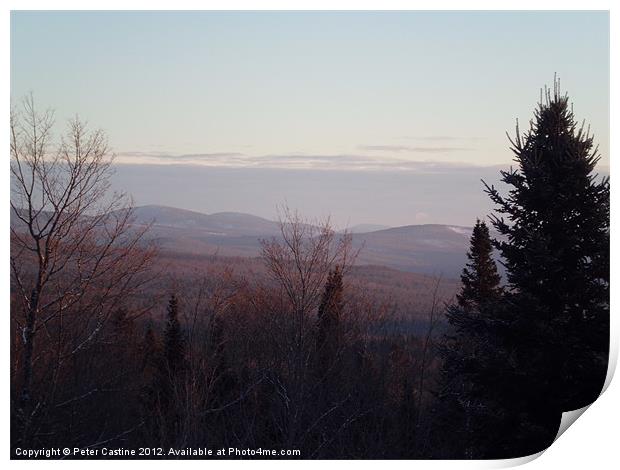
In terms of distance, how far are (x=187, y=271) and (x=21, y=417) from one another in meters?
2.92

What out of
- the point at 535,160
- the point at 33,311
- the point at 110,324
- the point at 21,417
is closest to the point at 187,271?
the point at 110,324

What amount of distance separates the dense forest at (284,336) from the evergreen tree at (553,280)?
0.7 inches

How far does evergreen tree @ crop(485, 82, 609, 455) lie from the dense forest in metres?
0.02

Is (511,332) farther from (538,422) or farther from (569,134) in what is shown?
(569,134)

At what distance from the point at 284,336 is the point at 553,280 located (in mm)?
3452

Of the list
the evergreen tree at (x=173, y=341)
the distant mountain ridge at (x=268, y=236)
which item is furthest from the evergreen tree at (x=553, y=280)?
the evergreen tree at (x=173, y=341)

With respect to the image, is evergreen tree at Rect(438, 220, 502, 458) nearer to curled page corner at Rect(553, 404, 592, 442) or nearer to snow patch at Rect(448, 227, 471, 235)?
snow patch at Rect(448, 227, 471, 235)

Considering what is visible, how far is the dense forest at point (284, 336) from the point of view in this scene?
8.45 metres

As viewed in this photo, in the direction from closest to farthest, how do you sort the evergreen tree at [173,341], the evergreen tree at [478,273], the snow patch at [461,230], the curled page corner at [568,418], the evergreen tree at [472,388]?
the curled page corner at [568,418], the evergreen tree at [472,388], the evergreen tree at [173,341], the snow patch at [461,230], the evergreen tree at [478,273]

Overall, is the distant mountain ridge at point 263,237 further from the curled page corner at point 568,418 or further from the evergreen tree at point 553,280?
the curled page corner at point 568,418

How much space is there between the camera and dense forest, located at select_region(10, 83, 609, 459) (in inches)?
333

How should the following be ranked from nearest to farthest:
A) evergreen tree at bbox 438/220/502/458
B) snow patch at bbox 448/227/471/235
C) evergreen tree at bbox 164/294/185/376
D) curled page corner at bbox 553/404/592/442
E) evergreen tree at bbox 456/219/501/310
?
curled page corner at bbox 553/404/592/442 → evergreen tree at bbox 438/220/502/458 → evergreen tree at bbox 164/294/185/376 → snow patch at bbox 448/227/471/235 → evergreen tree at bbox 456/219/501/310

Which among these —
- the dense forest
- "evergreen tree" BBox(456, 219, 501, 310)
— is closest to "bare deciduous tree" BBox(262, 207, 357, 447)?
the dense forest

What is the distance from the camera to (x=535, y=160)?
9180 mm
